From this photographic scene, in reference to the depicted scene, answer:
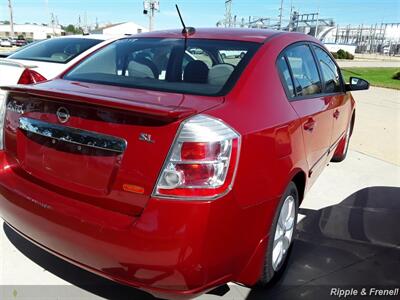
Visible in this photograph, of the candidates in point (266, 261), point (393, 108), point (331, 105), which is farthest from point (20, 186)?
point (393, 108)

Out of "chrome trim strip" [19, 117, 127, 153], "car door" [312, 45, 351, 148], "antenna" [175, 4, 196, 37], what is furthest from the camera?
"car door" [312, 45, 351, 148]

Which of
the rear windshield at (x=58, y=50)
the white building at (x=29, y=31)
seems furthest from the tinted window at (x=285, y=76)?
the white building at (x=29, y=31)

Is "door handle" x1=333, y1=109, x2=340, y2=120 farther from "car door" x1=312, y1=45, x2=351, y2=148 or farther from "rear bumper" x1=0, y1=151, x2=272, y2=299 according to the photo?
"rear bumper" x1=0, y1=151, x2=272, y2=299

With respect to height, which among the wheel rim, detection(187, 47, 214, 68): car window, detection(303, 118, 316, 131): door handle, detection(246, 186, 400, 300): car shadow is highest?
detection(187, 47, 214, 68): car window

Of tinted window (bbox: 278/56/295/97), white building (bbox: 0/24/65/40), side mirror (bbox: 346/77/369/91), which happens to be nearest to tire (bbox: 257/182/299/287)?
tinted window (bbox: 278/56/295/97)

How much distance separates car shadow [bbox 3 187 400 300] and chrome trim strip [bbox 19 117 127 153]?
1042 mm

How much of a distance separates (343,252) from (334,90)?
1723mm

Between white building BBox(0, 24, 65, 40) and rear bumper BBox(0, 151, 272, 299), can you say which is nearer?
rear bumper BBox(0, 151, 272, 299)

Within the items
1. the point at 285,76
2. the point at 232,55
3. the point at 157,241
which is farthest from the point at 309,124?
the point at 157,241

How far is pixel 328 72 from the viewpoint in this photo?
421cm

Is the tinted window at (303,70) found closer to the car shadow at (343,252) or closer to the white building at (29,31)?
the car shadow at (343,252)

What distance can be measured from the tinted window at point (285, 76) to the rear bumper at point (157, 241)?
3.48 ft

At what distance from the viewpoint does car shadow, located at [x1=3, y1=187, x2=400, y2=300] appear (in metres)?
2.75

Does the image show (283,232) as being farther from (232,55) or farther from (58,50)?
(58,50)
